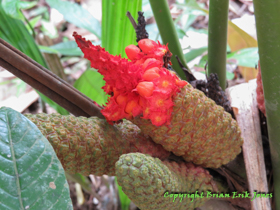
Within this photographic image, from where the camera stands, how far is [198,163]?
0.50m

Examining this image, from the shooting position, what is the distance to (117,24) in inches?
27.5

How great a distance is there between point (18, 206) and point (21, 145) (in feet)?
0.21

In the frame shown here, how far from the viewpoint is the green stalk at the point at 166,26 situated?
542 millimetres

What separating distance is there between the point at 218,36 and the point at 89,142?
0.34 meters

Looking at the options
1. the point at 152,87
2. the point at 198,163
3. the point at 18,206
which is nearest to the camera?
the point at 18,206

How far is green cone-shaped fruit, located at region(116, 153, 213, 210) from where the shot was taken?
35 centimetres

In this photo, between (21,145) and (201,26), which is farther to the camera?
(201,26)

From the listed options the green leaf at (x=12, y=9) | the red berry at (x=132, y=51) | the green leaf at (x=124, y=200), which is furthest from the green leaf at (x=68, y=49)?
the red berry at (x=132, y=51)

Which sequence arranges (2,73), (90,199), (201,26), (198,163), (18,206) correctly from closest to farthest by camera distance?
(18,206)
(198,163)
(90,199)
(2,73)
(201,26)

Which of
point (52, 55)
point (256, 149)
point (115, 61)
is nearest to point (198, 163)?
point (256, 149)

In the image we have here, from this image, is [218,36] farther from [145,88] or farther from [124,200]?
[124,200]

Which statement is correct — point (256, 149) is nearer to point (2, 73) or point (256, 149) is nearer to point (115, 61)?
point (115, 61)

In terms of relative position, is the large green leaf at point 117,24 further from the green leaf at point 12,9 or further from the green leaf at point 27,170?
the green leaf at point 27,170

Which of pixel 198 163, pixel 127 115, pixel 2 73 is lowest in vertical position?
pixel 2 73
